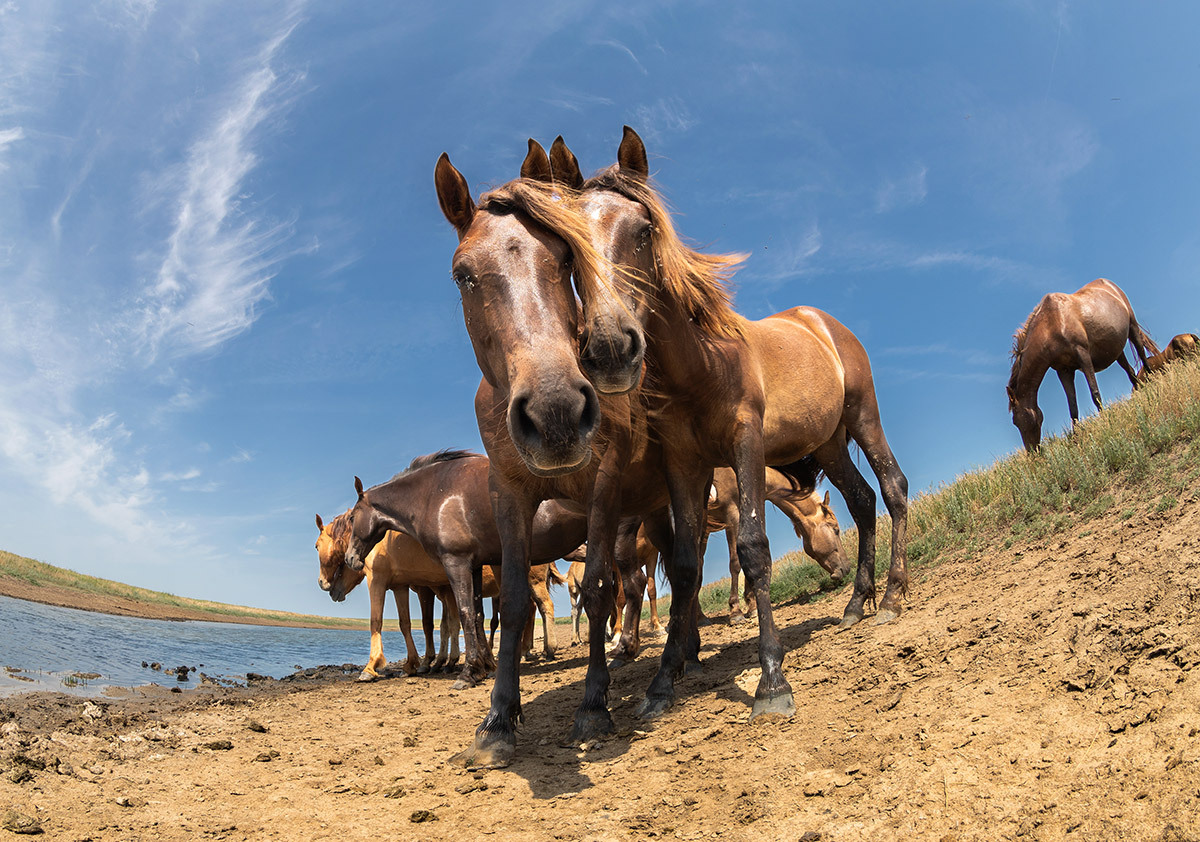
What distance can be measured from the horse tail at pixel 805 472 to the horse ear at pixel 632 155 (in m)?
4.04

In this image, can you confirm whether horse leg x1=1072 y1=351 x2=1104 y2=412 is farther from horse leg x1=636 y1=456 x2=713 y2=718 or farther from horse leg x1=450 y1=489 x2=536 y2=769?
horse leg x1=450 y1=489 x2=536 y2=769

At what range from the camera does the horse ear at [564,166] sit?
169 inches

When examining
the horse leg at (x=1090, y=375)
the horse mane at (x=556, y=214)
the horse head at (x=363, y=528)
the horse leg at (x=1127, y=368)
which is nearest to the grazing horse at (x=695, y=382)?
the horse mane at (x=556, y=214)

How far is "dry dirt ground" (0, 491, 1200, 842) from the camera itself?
2291mm

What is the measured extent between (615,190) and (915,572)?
5621 millimetres

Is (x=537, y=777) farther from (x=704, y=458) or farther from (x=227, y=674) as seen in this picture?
(x=227, y=674)

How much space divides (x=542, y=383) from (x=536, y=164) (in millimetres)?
1944

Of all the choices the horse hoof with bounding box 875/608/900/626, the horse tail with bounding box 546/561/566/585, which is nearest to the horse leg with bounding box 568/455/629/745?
the horse hoof with bounding box 875/608/900/626

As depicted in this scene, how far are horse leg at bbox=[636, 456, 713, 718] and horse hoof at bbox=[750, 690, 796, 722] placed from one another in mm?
751

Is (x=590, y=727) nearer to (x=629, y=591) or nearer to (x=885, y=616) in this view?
(x=885, y=616)

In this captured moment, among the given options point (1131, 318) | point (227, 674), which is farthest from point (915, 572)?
point (227, 674)

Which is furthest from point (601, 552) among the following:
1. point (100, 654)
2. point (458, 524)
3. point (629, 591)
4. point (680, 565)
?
point (100, 654)

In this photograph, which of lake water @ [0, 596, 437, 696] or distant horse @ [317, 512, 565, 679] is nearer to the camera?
lake water @ [0, 596, 437, 696]

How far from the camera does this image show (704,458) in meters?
4.49
